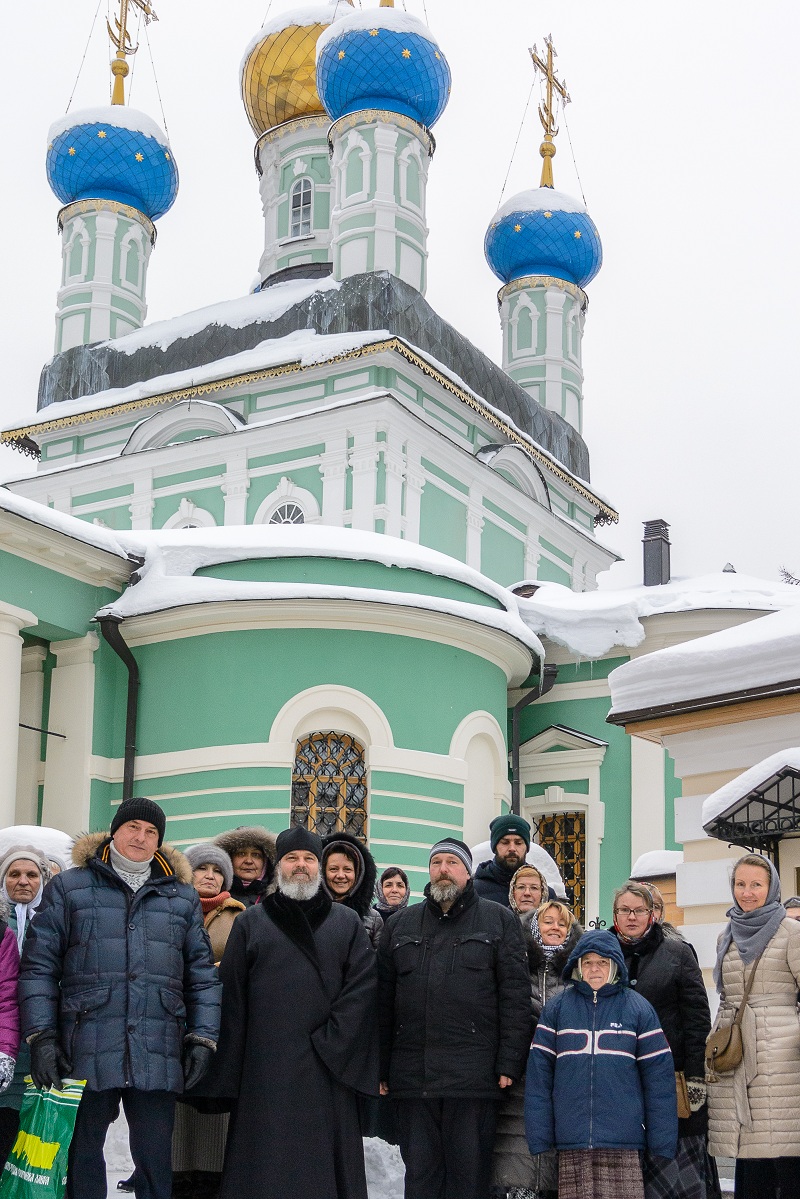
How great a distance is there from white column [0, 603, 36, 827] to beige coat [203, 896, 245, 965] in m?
7.82

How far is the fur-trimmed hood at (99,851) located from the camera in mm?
4883

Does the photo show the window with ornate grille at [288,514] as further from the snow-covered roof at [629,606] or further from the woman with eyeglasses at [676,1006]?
the woman with eyeglasses at [676,1006]

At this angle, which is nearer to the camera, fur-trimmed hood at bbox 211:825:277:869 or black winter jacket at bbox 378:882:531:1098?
black winter jacket at bbox 378:882:531:1098

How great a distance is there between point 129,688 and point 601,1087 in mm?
9717

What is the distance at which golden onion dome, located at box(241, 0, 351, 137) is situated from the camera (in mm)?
24312

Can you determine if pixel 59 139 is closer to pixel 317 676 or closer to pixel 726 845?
pixel 317 676

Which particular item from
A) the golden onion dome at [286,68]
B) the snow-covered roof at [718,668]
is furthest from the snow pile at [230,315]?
the snow-covered roof at [718,668]

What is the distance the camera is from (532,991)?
17.2ft

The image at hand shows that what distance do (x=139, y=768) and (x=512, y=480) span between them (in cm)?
904

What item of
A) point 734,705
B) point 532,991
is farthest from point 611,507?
point 532,991

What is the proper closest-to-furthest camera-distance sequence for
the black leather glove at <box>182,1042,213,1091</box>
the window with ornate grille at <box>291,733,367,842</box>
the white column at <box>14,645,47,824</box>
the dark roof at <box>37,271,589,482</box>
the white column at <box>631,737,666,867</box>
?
the black leather glove at <box>182,1042,213,1091</box>, the window with ornate grille at <box>291,733,367,842</box>, the white column at <box>14,645,47,824</box>, the white column at <box>631,737,666,867</box>, the dark roof at <box>37,271,589,482</box>

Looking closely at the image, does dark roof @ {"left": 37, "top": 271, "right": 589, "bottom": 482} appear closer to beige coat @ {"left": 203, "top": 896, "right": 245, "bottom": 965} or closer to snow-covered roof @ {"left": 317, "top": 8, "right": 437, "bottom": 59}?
snow-covered roof @ {"left": 317, "top": 8, "right": 437, "bottom": 59}

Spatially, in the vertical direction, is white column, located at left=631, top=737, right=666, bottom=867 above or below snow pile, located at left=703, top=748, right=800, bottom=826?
above

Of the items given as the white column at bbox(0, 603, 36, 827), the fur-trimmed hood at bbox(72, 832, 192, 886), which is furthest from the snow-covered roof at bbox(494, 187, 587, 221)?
the fur-trimmed hood at bbox(72, 832, 192, 886)
